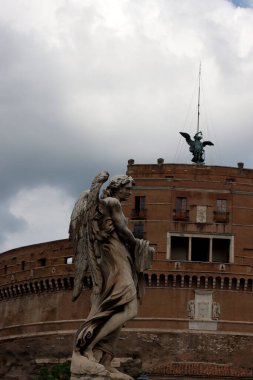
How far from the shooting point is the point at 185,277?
61031 mm

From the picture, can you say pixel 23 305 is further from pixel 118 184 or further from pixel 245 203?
pixel 118 184

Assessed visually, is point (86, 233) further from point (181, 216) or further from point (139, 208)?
point (139, 208)

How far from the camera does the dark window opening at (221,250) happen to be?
6212cm

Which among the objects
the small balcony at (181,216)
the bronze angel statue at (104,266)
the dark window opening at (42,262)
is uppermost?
the small balcony at (181,216)

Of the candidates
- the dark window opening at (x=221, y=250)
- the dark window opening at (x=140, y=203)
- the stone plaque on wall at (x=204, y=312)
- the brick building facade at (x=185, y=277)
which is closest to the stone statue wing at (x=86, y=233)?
the brick building facade at (x=185, y=277)

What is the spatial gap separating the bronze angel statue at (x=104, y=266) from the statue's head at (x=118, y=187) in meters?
0.20

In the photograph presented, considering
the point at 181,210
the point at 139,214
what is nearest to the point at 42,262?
the point at 139,214

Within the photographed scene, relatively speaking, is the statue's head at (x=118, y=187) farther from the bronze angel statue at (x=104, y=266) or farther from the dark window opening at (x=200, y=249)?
the dark window opening at (x=200, y=249)

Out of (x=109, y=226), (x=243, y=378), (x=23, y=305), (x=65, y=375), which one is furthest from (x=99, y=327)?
(x=23, y=305)

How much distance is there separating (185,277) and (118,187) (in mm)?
52534

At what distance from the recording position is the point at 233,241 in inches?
2431

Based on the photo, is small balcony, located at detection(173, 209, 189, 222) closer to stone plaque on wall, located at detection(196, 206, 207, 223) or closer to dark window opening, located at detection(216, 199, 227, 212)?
stone plaque on wall, located at detection(196, 206, 207, 223)

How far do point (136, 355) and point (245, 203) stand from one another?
11310mm

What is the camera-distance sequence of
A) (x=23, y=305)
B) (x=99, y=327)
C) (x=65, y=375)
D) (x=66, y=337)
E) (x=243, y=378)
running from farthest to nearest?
(x=23, y=305) < (x=66, y=337) < (x=243, y=378) < (x=65, y=375) < (x=99, y=327)
